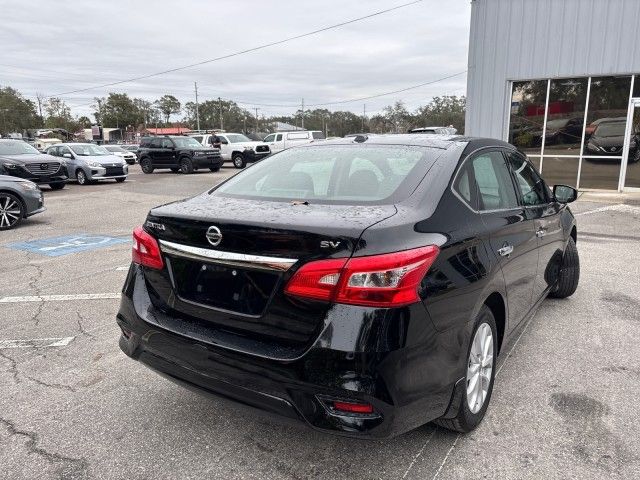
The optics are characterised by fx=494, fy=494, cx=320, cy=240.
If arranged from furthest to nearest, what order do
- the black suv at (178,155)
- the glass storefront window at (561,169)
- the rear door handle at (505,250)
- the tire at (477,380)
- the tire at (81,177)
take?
the black suv at (178,155), the tire at (81,177), the glass storefront window at (561,169), the rear door handle at (505,250), the tire at (477,380)

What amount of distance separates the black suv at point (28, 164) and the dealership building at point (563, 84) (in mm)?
12977

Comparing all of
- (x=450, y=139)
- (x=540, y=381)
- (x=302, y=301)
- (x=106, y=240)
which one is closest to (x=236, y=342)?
(x=302, y=301)

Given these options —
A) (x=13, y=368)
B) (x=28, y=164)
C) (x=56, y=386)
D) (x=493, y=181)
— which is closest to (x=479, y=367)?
(x=493, y=181)

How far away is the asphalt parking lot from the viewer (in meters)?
2.43

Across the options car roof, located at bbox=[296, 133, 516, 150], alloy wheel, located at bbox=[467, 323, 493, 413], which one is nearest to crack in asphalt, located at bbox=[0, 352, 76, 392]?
car roof, located at bbox=[296, 133, 516, 150]

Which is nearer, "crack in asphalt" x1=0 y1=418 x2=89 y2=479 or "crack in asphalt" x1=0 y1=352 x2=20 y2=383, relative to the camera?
"crack in asphalt" x1=0 y1=418 x2=89 y2=479

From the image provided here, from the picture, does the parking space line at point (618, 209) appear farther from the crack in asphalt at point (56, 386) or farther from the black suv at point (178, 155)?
the black suv at point (178, 155)

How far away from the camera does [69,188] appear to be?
17688 millimetres

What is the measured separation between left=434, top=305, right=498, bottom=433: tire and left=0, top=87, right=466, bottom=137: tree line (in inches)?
2488

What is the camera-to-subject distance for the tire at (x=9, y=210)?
903 cm

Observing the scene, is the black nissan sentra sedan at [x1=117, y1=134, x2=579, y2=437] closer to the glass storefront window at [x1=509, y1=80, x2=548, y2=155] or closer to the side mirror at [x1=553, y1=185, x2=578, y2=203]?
the side mirror at [x1=553, y1=185, x2=578, y2=203]

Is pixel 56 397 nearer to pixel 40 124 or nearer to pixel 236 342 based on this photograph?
pixel 236 342

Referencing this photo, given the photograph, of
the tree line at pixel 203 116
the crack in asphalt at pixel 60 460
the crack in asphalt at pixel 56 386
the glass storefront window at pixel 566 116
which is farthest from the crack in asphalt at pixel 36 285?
the tree line at pixel 203 116

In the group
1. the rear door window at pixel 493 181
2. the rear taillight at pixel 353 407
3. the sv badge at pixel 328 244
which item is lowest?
the rear taillight at pixel 353 407
